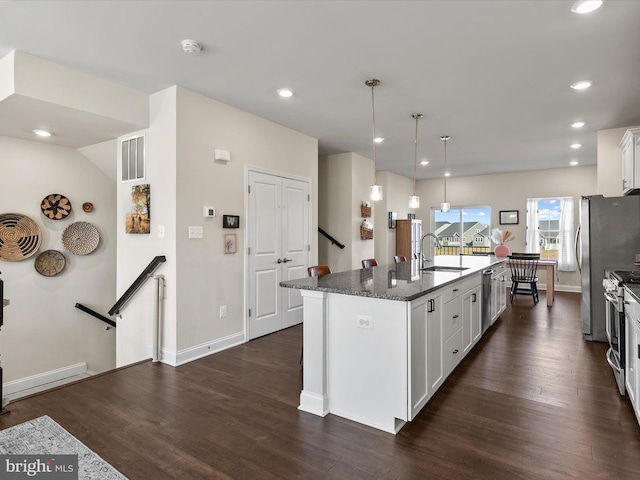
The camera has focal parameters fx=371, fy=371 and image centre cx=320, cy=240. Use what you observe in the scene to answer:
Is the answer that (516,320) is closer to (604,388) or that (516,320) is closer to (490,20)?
(604,388)

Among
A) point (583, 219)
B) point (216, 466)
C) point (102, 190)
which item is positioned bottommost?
point (216, 466)

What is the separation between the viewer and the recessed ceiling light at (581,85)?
3469 mm

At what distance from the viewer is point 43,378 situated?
4.64 meters

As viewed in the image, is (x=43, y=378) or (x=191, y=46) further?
(x=43, y=378)

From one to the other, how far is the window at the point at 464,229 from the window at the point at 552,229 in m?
0.94

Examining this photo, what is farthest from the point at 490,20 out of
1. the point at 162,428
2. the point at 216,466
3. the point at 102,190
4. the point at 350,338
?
the point at 102,190

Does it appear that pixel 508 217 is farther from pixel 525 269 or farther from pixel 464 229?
pixel 525 269

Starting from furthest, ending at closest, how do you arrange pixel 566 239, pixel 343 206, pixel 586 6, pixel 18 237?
pixel 566 239 < pixel 343 206 < pixel 18 237 < pixel 586 6

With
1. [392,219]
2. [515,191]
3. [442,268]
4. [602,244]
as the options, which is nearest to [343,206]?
[392,219]

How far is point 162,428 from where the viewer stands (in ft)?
7.76

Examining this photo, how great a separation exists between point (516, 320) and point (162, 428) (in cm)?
476

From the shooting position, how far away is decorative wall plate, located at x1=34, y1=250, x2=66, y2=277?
15.1 ft

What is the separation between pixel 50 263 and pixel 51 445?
128 inches

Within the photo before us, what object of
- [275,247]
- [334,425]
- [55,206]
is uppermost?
[55,206]
